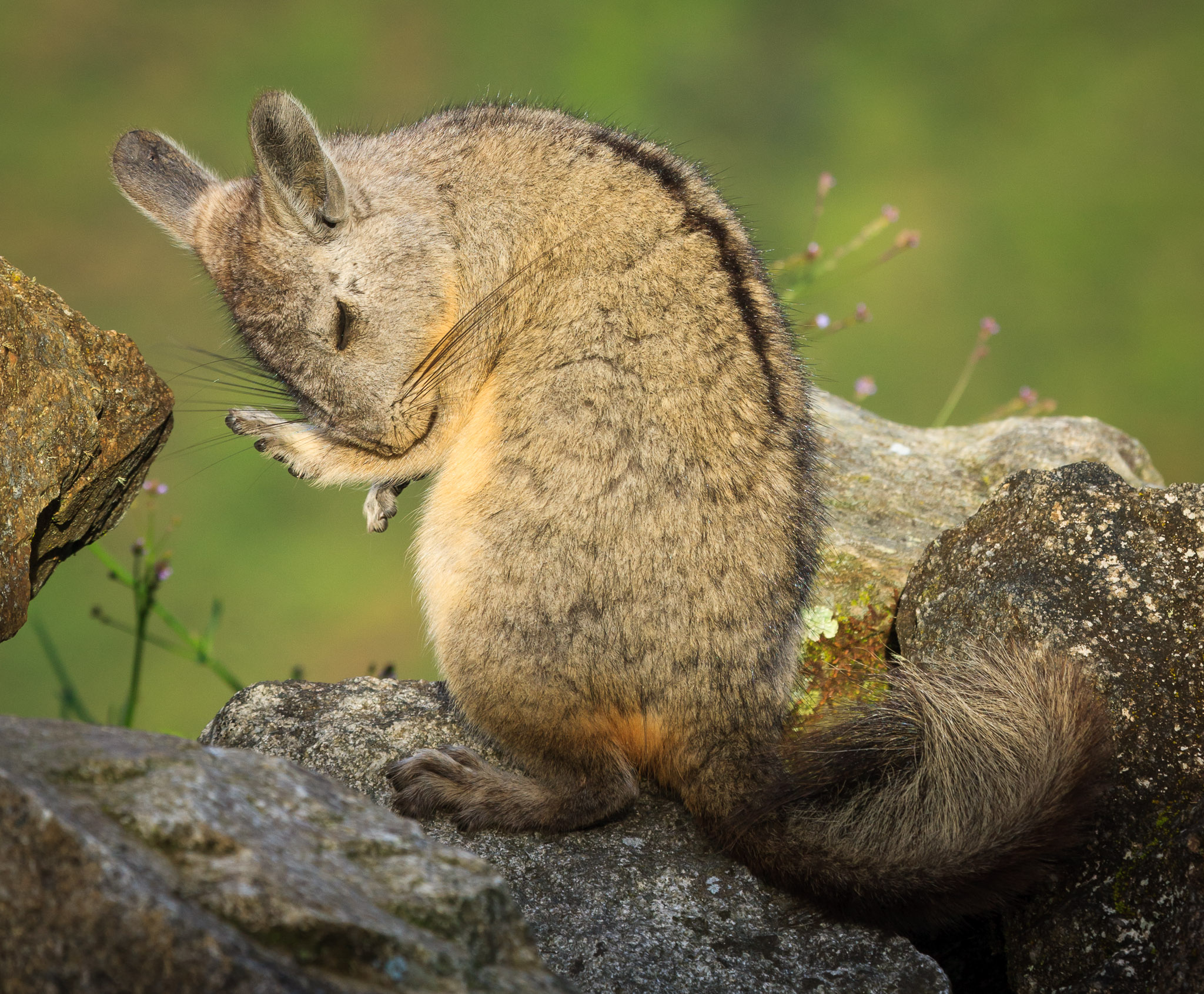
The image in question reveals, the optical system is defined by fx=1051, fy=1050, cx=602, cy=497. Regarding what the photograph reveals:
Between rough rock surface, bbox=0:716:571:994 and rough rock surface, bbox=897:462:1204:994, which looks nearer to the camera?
rough rock surface, bbox=0:716:571:994

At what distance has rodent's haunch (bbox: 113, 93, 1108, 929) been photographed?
2.74 m

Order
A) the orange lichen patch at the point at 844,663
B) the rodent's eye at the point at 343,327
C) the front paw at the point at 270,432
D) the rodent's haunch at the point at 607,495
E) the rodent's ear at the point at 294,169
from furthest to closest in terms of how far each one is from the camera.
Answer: the front paw at the point at 270,432, the rodent's eye at the point at 343,327, the orange lichen patch at the point at 844,663, the rodent's ear at the point at 294,169, the rodent's haunch at the point at 607,495

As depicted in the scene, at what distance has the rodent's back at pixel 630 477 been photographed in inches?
119

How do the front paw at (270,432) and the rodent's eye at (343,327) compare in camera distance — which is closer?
the rodent's eye at (343,327)

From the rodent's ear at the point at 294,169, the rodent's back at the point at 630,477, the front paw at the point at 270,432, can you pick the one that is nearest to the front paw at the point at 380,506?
the front paw at the point at 270,432

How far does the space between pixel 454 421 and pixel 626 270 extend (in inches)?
29.4

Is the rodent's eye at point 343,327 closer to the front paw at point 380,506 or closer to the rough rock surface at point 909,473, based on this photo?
A: the front paw at point 380,506

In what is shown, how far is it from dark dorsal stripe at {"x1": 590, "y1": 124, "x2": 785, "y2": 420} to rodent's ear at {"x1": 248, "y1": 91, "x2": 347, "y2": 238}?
96 cm

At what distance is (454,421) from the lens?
11.3 ft

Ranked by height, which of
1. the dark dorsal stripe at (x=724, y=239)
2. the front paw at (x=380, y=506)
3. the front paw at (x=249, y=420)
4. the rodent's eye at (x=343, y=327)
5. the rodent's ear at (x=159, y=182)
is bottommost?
the front paw at (x=380, y=506)

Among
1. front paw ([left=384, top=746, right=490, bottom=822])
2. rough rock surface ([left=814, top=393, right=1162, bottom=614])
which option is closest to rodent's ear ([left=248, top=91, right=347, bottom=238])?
front paw ([left=384, top=746, right=490, bottom=822])

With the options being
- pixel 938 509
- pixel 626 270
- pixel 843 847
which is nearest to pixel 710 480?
pixel 626 270

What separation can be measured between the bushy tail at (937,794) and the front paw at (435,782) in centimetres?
77

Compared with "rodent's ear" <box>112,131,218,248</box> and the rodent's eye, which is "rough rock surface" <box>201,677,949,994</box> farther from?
"rodent's ear" <box>112,131,218,248</box>
